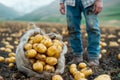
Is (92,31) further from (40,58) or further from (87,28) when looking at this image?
(40,58)

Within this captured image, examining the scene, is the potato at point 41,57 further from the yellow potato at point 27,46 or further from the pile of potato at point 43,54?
the yellow potato at point 27,46

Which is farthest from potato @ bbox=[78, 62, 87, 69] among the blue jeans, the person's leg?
the person's leg

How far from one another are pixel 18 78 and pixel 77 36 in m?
1.51

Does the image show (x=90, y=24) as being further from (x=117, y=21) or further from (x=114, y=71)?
(x=117, y=21)

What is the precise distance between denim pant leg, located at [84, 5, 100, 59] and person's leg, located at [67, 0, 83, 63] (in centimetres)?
22

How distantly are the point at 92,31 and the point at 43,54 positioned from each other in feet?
3.58

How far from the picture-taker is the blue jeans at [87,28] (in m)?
5.14

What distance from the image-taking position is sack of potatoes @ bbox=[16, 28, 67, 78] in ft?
14.5

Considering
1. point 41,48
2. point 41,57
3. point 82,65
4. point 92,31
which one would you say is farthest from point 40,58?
point 92,31

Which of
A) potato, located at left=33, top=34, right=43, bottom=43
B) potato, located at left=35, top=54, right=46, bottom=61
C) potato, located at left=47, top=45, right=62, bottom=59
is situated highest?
potato, located at left=33, top=34, right=43, bottom=43

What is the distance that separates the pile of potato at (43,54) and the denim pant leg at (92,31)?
0.78m

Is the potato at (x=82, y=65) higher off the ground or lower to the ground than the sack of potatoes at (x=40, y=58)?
lower

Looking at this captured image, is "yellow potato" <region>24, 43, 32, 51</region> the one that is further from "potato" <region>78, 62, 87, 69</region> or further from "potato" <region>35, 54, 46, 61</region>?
"potato" <region>78, 62, 87, 69</region>

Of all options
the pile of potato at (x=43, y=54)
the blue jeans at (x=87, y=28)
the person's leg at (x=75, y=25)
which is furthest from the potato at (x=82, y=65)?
the pile of potato at (x=43, y=54)
